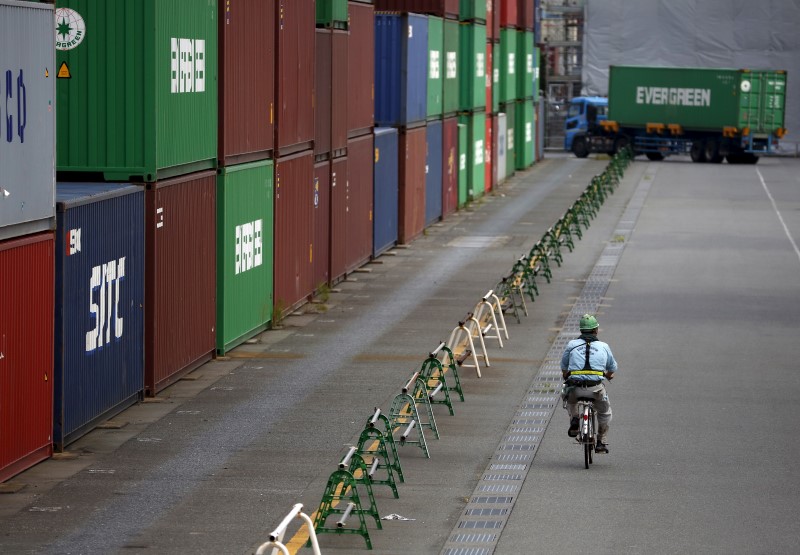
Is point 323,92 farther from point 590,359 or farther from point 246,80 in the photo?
point 590,359

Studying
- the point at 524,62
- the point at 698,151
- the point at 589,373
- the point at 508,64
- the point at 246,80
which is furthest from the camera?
the point at 698,151

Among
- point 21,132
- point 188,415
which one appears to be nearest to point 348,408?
point 188,415

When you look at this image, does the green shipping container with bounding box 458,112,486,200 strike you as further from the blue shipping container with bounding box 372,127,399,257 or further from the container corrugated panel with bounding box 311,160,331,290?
the container corrugated panel with bounding box 311,160,331,290

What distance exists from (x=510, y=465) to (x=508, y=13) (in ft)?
165

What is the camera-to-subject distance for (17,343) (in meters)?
15.7

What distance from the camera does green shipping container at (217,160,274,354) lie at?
23.1 meters

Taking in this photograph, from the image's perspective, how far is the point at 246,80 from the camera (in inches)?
939

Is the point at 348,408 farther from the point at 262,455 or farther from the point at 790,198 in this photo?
the point at 790,198

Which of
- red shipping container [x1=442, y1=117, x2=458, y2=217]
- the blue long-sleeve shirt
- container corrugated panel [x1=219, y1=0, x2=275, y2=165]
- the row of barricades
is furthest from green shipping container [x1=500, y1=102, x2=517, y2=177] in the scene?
the blue long-sleeve shirt

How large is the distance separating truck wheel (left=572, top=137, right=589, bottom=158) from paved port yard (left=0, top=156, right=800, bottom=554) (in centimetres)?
4738

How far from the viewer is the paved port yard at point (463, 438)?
14.1 m

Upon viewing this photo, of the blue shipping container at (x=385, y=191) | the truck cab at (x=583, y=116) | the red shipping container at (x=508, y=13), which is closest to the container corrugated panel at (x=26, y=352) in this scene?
the blue shipping container at (x=385, y=191)

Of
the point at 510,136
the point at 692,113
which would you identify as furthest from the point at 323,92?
the point at 692,113

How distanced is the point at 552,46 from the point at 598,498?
83327mm
